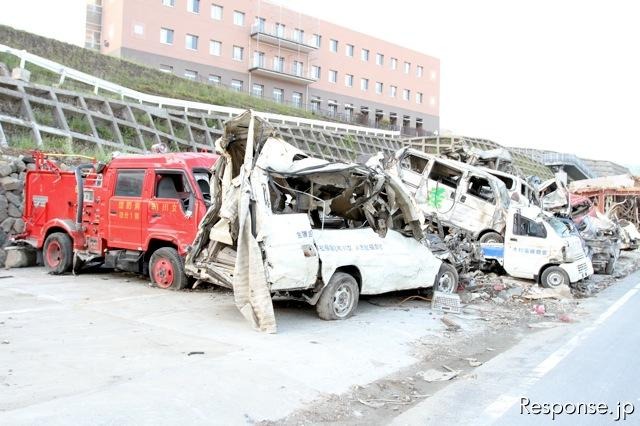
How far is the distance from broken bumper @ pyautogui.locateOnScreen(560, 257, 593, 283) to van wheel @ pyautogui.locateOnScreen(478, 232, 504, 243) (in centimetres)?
211

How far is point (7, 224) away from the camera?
1231 cm

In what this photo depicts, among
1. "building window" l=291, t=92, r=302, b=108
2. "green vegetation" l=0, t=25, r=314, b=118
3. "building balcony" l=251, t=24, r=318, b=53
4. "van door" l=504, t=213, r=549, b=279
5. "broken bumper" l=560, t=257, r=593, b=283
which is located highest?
"building balcony" l=251, t=24, r=318, b=53

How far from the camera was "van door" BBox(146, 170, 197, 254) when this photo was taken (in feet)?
30.7

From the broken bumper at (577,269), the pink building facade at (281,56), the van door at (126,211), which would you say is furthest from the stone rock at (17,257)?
the pink building facade at (281,56)

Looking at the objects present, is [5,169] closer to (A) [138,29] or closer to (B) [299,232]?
(B) [299,232]

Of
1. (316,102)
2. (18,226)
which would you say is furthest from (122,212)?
(316,102)

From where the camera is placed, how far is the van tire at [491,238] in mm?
14062

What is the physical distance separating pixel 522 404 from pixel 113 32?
4633 centimetres

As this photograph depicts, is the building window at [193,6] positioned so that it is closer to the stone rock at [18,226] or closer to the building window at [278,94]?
the building window at [278,94]

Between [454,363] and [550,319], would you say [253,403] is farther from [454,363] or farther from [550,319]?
[550,319]

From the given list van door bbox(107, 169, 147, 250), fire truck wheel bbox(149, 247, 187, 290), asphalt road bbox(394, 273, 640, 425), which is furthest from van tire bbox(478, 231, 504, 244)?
van door bbox(107, 169, 147, 250)

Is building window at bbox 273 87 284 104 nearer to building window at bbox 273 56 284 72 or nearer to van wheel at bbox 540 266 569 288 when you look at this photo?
building window at bbox 273 56 284 72

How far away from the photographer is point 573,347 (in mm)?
7145

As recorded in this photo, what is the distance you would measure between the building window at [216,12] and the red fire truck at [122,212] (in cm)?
3986
